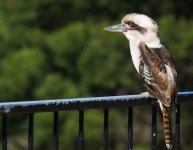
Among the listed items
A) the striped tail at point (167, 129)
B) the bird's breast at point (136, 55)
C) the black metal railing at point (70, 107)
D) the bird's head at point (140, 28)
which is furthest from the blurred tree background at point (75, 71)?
the black metal railing at point (70, 107)

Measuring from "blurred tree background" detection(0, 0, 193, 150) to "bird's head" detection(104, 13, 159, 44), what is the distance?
4629 mm

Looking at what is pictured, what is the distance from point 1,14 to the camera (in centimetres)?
1188

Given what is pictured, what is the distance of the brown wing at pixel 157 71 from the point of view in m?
4.52

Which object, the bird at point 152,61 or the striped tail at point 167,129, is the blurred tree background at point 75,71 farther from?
the striped tail at point 167,129

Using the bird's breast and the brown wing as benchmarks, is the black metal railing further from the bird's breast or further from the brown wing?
the bird's breast

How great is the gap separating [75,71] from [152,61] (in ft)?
22.0

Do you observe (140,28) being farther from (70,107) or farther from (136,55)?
(70,107)

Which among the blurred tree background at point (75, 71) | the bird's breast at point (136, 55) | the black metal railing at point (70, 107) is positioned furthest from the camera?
the blurred tree background at point (75, 71)

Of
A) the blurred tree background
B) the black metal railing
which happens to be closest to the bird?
the black metal railing

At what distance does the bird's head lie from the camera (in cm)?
512

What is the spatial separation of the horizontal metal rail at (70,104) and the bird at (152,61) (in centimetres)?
51

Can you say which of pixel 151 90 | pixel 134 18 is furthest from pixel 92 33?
pixel 151 90

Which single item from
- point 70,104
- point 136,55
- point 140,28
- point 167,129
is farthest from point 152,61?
point 70,104

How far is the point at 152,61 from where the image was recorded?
4812 millimetres
